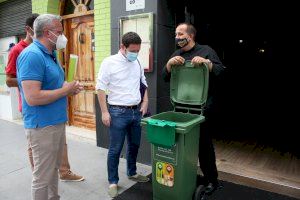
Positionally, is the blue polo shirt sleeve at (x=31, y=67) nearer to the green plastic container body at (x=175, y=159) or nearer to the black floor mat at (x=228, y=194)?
the green plastic container body at (x=175, y=159)

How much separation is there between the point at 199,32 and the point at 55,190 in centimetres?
341

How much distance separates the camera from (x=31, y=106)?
2.10 metres

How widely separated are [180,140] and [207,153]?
69 centimetres

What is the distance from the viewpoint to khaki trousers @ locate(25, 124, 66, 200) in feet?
6.90

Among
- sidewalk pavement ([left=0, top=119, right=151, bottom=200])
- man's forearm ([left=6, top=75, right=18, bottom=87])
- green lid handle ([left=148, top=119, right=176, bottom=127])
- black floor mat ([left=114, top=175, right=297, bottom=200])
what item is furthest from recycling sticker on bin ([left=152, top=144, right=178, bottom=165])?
man's forearm ([left=6, top=75, right=18, bottom=87])

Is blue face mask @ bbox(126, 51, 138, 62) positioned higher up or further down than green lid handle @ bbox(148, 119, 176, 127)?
higher up

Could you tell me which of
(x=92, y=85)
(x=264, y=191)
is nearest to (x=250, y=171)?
(x=264, y=191)

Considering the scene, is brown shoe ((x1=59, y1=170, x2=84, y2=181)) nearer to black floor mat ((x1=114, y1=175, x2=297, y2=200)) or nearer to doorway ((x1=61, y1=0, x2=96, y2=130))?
black floor mat ((x1=114, y1=175, x2=297, y2=200))

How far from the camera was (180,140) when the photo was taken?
2.40 meters

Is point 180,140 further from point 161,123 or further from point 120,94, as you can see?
point 120,94

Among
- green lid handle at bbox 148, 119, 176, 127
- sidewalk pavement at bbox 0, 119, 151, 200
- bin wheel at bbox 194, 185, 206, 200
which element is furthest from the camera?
sidewalk pavement at bbox 0, 119, 151, 200

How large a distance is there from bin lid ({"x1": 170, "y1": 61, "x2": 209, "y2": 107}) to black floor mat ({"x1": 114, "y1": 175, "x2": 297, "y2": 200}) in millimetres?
1102

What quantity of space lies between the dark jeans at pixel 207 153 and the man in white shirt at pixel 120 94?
759mm

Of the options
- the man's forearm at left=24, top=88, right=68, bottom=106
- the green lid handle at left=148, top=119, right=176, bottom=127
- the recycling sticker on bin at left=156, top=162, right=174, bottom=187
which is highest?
the man's forearm at left=24, top=88, right=68, bottom=106
